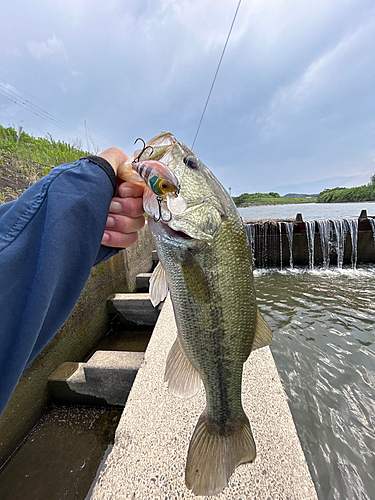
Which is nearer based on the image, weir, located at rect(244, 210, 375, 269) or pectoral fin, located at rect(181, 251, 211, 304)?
pectoral fin, located at rect(181, 251, 211, 304)

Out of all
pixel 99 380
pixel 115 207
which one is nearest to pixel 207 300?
pixel 115 207

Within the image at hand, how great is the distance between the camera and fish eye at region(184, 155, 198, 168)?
4.03ft

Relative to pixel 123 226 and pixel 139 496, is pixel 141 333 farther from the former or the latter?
pixel 123 226

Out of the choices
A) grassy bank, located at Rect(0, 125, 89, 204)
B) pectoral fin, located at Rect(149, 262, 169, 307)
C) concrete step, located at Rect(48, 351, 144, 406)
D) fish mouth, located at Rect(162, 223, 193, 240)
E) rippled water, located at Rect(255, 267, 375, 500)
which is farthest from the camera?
grassy bank, located at Rect(0, 125, 89, 204)

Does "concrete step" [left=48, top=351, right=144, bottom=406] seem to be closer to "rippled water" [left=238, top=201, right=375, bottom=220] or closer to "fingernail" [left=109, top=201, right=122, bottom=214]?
"fingernail" [left=109, top=201, right=122, bottom=214]

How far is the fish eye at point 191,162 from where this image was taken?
1228 millimetres

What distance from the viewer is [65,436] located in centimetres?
285

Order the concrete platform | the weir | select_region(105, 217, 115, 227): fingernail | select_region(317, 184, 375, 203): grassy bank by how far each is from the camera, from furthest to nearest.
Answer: select_region(317, 184, 375, 203): grassy bank, the weir, the concrete platform, select_region(105, 217, 115, 227): fingernail

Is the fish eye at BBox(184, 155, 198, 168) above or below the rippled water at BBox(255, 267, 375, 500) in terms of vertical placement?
above

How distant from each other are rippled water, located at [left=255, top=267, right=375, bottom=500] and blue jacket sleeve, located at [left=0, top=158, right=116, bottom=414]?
3.25 metres

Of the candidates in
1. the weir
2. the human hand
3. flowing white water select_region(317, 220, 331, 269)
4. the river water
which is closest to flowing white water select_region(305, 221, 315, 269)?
the weir

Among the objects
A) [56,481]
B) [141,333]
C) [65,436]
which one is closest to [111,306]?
[141,333]

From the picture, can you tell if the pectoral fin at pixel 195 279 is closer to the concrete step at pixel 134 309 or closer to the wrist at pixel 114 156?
the wrist at pixel 114 156

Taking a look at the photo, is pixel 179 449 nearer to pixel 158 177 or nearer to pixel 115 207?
pixel 115 207
